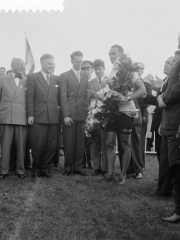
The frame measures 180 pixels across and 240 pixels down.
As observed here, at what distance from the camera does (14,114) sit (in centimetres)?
616

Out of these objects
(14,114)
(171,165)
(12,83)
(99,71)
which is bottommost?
(171,165)

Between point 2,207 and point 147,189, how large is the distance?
2230 mm

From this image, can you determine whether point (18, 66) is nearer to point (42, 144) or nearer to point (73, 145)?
point (42, 144)

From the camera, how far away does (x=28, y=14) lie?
25594 millimetres

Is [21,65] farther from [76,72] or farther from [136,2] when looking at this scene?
[136,2]

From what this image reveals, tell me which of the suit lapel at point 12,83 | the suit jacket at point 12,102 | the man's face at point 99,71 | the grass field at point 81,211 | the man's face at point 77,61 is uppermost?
the man's face at point 77,61

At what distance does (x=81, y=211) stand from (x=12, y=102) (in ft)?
9.48

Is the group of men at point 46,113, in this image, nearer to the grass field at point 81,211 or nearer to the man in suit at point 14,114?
the man in suit at point 14,114

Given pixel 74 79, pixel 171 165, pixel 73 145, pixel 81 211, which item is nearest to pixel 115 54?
pixel 74 79

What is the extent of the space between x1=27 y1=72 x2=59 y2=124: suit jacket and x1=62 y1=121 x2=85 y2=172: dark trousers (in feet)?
1.13

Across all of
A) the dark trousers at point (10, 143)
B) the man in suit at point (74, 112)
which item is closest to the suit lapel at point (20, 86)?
the dark trousers at point (10, 143)

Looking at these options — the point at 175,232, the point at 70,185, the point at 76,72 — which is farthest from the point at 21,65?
the point at 175,232

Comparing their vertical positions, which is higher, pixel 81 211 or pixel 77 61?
pixel 77 61

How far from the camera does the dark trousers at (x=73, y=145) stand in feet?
21.8
